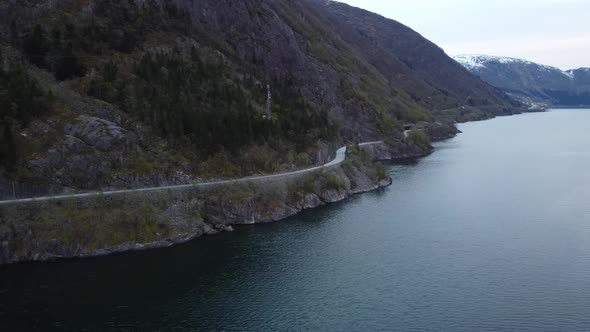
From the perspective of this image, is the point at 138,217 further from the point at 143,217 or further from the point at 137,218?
the point at 143,217

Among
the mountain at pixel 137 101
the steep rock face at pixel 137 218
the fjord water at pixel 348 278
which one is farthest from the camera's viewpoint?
the mountain at pixel 137 101

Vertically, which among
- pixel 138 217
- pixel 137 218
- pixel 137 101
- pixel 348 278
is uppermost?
pixel 137 101

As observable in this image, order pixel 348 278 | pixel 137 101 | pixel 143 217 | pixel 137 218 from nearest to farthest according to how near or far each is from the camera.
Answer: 1. pixel 348 278
2. pixel 137 218
3. pixel 143 217
4. pixel 137 101

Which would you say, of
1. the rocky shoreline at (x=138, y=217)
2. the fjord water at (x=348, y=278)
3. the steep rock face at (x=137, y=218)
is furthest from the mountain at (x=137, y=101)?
the fjord water at (x=348, y=278)

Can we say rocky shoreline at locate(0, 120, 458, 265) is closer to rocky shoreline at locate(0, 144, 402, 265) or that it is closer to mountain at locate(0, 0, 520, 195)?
rocky shoreline at locate(0, 144, 402, 265)

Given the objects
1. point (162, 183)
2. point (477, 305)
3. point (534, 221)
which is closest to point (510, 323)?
point (477, 305)

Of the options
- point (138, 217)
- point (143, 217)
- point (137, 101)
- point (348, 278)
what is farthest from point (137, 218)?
point (348, 278)

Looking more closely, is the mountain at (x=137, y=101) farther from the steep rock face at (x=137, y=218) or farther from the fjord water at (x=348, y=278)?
the fjord water at (x=348, y=278)

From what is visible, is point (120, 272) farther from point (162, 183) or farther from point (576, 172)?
point (576, 172)
